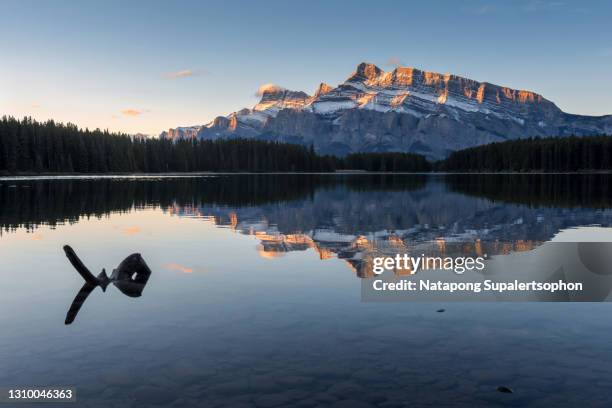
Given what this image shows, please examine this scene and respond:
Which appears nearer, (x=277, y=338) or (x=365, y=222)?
(x=277, y=338)

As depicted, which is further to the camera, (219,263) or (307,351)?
(219,263)

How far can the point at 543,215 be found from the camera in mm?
48969

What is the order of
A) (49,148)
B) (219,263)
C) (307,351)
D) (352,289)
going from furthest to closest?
(49,148), (219,263), (352,289), (307,351)

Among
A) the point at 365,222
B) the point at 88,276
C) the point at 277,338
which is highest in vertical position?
the point at 365,222

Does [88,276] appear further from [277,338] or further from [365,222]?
[365,222]

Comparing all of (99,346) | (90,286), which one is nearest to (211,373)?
(99,346)

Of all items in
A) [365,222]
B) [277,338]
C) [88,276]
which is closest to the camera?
[277,338]

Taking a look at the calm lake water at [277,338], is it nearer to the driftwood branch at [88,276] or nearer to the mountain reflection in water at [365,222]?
the driftwood branch at [88,276]

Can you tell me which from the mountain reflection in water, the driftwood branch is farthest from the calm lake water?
the mountain reflection in water

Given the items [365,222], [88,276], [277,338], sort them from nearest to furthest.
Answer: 1. [277,338]
2. [88,276]
3. [365,222]

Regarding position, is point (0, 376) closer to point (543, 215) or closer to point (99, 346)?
point (99, 346)

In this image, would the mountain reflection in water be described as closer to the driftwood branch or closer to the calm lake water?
the calm lake water

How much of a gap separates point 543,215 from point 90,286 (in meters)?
41.2

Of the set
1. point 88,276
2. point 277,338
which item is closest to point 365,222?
point 88,276
